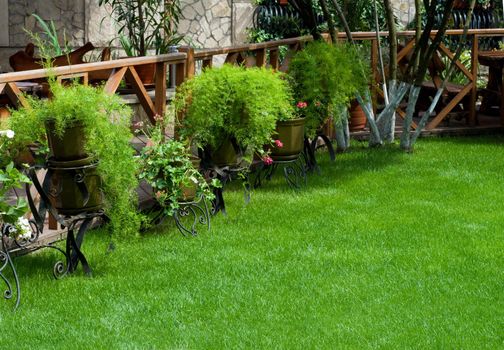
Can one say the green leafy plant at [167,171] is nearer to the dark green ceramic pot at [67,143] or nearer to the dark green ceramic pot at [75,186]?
the dark green ceramic pot at [75,186]

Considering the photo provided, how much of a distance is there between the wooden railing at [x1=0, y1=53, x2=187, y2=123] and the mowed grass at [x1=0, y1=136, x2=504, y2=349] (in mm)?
951

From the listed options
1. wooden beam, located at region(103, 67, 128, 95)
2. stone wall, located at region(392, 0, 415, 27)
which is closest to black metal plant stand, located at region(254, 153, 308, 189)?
wooden beam, located at region(103, 67, 128, 95)

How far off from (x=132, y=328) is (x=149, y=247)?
4.98 ft

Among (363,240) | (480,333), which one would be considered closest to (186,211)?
(363,240)

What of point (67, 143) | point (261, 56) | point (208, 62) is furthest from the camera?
point (261, 56)

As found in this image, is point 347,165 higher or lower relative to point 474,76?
lower

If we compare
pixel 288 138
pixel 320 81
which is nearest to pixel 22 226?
pixel 288 138

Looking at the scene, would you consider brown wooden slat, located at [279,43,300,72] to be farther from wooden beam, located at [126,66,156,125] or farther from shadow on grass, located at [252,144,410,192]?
wooden beam, located at [126,66,156,125]

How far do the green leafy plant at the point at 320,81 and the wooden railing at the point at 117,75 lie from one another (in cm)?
138

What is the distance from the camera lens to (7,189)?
543 centimetres

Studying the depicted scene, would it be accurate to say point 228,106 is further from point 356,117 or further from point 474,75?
point 474,75

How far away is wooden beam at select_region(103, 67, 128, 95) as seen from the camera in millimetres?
6660

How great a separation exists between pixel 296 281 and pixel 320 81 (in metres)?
3.35

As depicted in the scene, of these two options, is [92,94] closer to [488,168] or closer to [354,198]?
[354,198]
